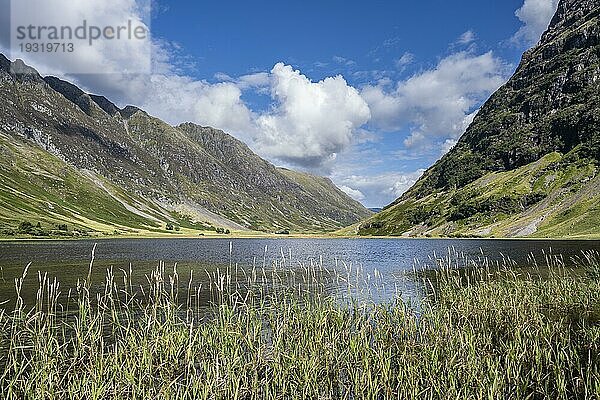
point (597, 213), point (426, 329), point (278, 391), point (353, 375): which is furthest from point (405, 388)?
point (597, 213)

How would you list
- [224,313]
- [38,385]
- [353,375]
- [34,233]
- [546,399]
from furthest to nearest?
[34,233], [224,313], [353,375], [546,399], [38,385]

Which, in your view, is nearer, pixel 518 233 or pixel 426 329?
pixel 426 329

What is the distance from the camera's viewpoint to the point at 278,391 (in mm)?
14438

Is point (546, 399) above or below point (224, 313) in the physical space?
below

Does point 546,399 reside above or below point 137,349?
below

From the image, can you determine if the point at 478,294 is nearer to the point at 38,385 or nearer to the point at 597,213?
the point at 38,385

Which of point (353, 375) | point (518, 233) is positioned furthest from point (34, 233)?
point (353, 375)

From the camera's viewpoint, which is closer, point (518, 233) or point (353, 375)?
point (353, 375)

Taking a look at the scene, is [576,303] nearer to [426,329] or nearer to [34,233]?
[426,329]

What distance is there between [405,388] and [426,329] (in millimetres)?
6822

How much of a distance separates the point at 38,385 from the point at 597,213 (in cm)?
18536

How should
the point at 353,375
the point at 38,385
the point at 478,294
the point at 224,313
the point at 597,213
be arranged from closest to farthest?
the point at 38,385 < the point at 353,375 < the point at 224,313 < the point at 478,294 < the point at 597,213

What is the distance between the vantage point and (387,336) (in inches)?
797

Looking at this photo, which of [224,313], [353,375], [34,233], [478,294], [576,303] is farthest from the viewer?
[34,233]
